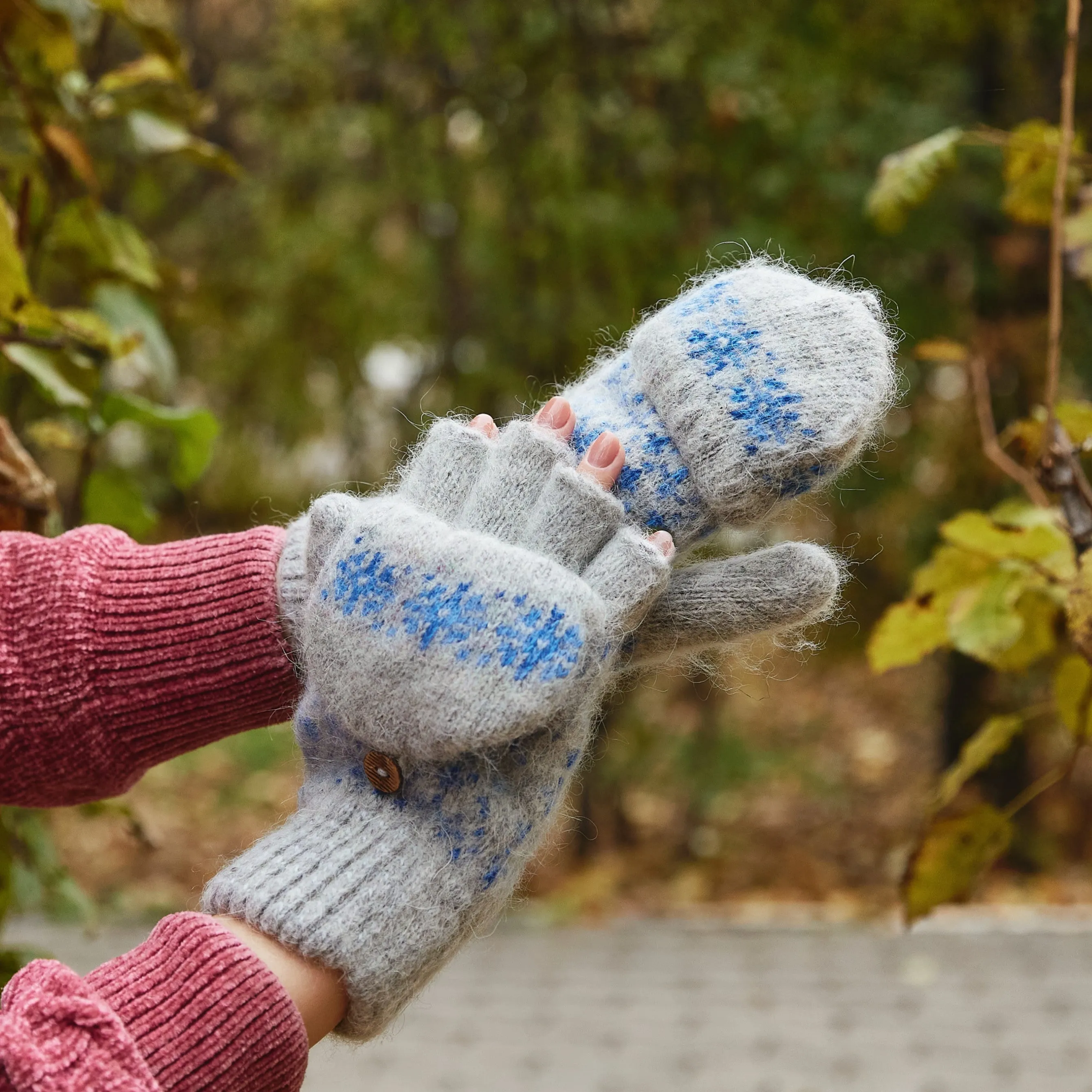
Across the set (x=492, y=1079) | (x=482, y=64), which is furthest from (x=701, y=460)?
(x=482, y=64)

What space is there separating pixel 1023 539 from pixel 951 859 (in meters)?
0.33

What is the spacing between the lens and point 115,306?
1.40 m

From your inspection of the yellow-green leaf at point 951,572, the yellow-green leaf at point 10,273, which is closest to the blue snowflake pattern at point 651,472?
the yellow-green leaf at point 951,572

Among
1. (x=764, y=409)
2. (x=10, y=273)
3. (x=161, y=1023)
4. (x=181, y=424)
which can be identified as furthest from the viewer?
(x=181, y=424)

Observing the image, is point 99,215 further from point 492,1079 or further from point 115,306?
point 492,1079

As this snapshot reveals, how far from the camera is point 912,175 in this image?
4.39 feet

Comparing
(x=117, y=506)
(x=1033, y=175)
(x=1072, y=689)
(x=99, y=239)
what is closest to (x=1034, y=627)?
(x=1072, y=689)

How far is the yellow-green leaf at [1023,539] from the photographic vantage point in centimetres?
103

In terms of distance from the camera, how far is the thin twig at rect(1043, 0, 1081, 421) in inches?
41.0

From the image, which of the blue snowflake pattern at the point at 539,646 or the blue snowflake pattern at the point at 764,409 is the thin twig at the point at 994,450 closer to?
the blue snowflake pattern at the point at 764,409

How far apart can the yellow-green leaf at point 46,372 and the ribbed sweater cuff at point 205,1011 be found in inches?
23.7

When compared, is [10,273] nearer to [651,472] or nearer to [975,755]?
[651,472]

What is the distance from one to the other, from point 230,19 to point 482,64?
1.82m

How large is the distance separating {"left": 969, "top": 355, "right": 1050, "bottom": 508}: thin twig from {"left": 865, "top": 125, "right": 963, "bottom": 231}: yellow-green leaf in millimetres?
219
